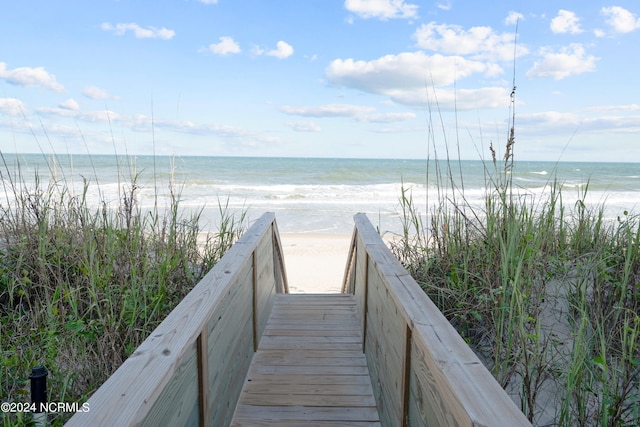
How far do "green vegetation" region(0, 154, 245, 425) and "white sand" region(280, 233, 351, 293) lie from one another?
2.88 metres

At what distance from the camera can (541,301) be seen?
2.16 meters

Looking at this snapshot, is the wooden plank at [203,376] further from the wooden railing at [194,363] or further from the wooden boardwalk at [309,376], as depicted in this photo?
the wooden boardwalk at [309,376]

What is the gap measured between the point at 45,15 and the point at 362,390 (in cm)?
1402

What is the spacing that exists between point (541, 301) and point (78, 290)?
270 cm

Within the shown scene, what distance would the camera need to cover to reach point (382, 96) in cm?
3017

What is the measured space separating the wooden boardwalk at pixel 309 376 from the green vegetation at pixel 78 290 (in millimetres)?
690

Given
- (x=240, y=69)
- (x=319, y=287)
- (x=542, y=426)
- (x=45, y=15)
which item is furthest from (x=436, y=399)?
(x=240, y=69)

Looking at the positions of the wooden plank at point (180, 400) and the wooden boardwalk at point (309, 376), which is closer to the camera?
the wooden plank at point (180, 400)

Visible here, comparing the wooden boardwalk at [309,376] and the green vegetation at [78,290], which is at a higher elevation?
the green vegetation at [78,290]

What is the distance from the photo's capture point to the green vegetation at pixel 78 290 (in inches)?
78.0

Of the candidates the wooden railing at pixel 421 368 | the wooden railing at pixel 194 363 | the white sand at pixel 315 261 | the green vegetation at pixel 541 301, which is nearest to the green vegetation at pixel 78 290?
the wooden railing at pixel 194 363

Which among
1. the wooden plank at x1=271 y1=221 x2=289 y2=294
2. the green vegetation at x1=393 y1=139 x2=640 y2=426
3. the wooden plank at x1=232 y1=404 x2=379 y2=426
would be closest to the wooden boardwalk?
the wooden plank at x1=232 y1=404 x2=379 y2=426

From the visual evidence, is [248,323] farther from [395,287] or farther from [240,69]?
[240,69]

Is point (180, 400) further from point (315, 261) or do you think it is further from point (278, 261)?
point (315, 261)
